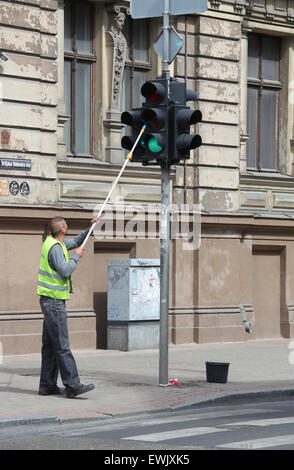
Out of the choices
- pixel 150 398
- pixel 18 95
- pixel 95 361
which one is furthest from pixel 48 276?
pixel 18 95

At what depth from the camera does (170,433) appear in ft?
32.7

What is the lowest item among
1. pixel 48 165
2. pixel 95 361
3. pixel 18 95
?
pixel 95 361

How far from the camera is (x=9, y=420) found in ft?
34.3

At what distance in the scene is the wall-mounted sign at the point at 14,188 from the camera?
17.4 meters

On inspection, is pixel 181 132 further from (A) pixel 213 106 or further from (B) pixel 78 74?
(A) pixel 213 106

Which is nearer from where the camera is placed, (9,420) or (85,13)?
(9,420)

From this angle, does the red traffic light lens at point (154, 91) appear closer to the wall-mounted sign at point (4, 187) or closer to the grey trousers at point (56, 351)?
the grey trousers at point (56, 351)

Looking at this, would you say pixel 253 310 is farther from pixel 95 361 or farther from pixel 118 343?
pixel 95 361

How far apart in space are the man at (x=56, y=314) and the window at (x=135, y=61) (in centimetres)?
806

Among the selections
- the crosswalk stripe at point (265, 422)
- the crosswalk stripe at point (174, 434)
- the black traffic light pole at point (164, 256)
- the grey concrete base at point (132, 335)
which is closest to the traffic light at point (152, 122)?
the black traffic light pole at point (164, 256)

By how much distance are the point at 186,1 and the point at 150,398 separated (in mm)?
4898

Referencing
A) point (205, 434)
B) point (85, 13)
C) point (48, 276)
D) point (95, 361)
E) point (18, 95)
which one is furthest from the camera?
point (85, 13)
